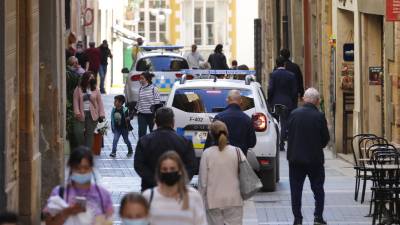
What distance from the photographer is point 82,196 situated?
10.7 metres

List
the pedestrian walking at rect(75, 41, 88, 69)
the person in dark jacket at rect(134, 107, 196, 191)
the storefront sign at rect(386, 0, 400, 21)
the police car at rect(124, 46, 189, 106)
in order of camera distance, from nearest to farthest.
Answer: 1. the person in dark jacket at rect(134, 107, 196, 191)
2. the storefront sign at rect(386, 0, 400, 21)
3. the police car at rect(124, 46, 189, 106)
4. the pedestrian walking at rect(75, 41, 88, 69)

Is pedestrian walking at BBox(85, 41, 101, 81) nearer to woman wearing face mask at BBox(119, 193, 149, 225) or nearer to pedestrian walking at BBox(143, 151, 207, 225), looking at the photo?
pedestrian walking at BBox(143, 151, 207, 225)

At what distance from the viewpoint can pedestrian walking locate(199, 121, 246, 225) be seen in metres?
14.6

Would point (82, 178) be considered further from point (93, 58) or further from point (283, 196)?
point (93, 58)

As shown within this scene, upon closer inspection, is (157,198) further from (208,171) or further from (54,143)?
(54,143)

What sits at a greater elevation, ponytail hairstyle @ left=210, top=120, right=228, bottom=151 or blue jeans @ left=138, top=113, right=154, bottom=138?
ponytail hairstyle @ left=210, top=120, right=228, bottom=151

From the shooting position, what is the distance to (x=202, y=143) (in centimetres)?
2100

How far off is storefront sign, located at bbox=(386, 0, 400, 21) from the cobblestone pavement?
2.65 meters

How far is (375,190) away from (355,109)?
10.8m

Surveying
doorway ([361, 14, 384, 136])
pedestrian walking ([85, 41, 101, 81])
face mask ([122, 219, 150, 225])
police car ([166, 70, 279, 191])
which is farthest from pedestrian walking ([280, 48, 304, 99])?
face mask ([122, 219, 150, 225])

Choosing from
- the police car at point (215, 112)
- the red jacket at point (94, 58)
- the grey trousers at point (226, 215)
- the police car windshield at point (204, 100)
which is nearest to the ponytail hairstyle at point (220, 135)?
the grey trousers at point (226, 215)

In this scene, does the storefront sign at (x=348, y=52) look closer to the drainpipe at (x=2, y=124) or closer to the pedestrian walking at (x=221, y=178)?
the pedestrian walking at (x=221, y=178)

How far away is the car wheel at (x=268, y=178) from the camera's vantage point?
21.6m

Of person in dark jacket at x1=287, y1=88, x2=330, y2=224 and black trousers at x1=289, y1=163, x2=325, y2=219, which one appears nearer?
person in dark jacket at x1=287, y1=88, x2=330, y2=224
